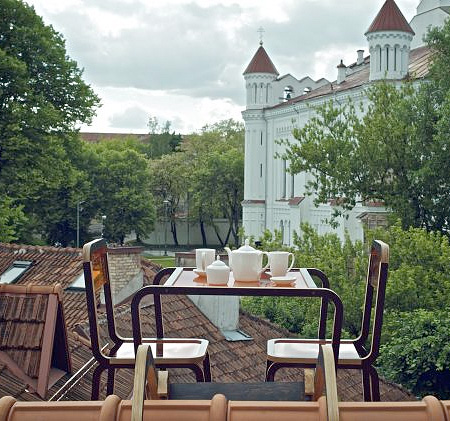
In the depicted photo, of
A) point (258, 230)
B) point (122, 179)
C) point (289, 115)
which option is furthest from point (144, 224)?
point (289, 115)

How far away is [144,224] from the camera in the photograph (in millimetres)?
56031

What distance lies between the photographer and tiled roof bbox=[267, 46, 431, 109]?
1607 inches

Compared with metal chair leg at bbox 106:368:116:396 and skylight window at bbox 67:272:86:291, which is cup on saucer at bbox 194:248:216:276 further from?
skylight window at bbox 67:272:86:291

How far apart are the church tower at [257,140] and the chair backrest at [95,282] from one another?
53727 mm

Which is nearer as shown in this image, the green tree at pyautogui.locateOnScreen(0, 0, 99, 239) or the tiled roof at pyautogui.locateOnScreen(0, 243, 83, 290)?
the tiled roof at pyautogui.locateOnScreen(0, 243, 83, 290)

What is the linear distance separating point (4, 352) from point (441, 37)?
25325mm

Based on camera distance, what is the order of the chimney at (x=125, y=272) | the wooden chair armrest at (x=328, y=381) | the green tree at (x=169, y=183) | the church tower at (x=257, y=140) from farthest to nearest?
the green tree at (x=169, y=183)
the church tower at (x=257, y=140)
the chimney at (x=125, y=272)
the wooden chair armrest at (x=328, y=381)

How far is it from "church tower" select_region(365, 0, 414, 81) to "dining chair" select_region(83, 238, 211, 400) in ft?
122

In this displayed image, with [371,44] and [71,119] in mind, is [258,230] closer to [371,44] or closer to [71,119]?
[371,44]

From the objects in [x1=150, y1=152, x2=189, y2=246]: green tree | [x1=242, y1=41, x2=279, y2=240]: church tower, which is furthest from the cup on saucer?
[x1=150, y1=152, x2=189, y2=246]: green tree

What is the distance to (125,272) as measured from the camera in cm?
1304

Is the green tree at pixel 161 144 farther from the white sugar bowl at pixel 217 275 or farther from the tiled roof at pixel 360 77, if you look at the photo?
the white sugar bowl at pixel 217 275

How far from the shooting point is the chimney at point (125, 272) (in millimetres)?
12891

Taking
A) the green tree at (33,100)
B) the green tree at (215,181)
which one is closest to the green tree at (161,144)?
the green tree at (215,181)
